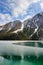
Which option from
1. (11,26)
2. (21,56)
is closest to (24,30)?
(11,26)

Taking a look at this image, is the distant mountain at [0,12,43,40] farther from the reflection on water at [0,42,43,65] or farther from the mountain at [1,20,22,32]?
the reflection on water at [0,42,43,65]

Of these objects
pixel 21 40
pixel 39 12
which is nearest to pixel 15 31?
pixel 21 40

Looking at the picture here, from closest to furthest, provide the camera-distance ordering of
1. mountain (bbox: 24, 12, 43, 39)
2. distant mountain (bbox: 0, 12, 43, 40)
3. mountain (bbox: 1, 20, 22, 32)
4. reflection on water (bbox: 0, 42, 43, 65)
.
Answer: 1. reflection on water (bbox: 0, 42, 43, 65)
2. distant mountain (bbox: 0, 12, 43, 40)
3. mountain (bbox: 24, 12, 43, 39)
4. mountain (bbox: 1, 20, 22, 32)

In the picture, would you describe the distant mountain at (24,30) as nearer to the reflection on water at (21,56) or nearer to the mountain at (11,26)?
the mountain at (11,26)

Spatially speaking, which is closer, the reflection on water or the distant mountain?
the reflection on water

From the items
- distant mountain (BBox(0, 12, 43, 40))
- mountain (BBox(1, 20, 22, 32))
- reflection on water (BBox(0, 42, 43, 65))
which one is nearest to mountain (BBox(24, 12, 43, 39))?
distant mountain (BBox(0, 12, 43, 40))

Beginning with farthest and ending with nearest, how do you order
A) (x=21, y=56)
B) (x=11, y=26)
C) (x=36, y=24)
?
(x=36, y=24) → (x=11, y=26) → (x=21, y=56)

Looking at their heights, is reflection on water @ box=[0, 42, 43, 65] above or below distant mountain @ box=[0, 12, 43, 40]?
below

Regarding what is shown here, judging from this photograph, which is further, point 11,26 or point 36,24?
point 36,24

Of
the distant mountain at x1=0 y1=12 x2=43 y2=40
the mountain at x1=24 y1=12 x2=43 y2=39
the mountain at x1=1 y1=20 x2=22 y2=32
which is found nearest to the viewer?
the distant mountain at x1=0 y1=12 x2=43 y2=40

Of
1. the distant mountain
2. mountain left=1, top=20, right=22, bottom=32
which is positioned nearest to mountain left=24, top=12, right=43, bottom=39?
the distant mountain

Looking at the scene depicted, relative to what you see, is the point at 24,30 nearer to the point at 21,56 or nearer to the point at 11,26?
the point at 11,26

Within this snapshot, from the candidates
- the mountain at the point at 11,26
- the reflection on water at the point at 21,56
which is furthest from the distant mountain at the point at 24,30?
the reflection on water at the point at 21,56

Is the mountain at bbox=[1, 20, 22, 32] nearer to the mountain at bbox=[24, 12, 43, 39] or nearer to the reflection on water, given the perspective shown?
the mountain at bbox=[24, 12, 43, 39]
